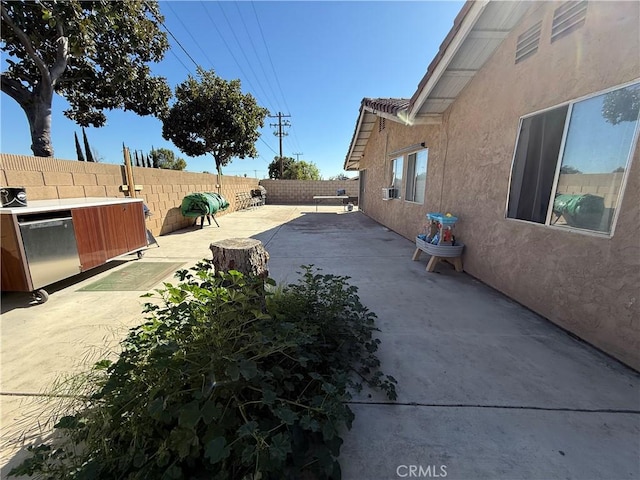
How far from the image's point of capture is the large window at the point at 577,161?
2188mm

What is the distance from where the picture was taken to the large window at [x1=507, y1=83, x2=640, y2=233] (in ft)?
7.18

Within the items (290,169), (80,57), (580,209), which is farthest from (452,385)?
(290,169)

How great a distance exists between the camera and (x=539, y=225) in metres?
2.86

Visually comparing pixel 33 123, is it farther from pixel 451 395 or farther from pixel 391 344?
pixel 451 395

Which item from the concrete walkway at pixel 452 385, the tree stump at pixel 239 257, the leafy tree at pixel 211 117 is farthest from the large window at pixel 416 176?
the leafy tree at pixel 211 117

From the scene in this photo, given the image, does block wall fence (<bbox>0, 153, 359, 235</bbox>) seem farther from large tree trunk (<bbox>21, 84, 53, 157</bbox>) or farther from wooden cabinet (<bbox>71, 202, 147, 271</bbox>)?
large tree trunk (<bbox>21, 84, 53, 157</bbox>)

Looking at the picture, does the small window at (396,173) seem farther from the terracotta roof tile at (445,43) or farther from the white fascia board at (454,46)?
the terracotta roof tile at (445,43)

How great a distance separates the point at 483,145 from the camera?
12.3ft

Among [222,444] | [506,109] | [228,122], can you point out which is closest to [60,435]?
[222,444]

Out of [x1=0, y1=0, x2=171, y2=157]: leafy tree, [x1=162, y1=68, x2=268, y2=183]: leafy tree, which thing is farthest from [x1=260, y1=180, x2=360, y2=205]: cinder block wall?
[x1=0, y1=0, x2=171, y2=157]: leafy tree

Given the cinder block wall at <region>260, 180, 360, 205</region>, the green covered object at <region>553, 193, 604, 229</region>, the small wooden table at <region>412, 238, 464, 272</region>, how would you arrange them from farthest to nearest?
the cinder block wall at <region>260, 180, 360, 205</region>, the small wooden table at <region>412, 238, 464, 272</region>, the green covered object at <region>553, 193, 604, 229</region>

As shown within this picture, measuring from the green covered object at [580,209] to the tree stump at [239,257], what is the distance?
3001 mm
